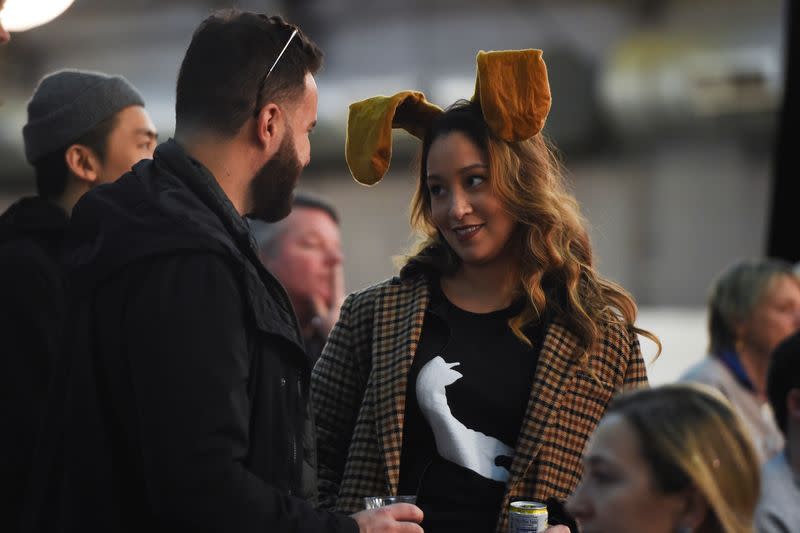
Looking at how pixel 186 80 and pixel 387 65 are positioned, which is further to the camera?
pixel 387 65

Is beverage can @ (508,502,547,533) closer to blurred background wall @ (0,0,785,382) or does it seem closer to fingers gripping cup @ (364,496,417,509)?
fingers gripping cup @ (364,496,417,509)

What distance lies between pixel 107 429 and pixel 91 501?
0.38 ft

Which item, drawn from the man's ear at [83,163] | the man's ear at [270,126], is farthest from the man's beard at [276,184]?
the man's ear at [83,163]

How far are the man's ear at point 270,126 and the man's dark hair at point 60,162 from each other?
3.49 feet

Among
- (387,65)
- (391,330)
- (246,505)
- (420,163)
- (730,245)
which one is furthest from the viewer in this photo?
(387,65)

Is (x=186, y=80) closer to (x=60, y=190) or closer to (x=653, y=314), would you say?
(x=60, y=190)

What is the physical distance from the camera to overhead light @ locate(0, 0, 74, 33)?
8.07 ft

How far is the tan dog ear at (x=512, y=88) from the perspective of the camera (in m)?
2.41

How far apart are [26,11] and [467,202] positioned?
45.5 inches

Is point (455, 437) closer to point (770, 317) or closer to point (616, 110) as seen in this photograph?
point (770, 317)

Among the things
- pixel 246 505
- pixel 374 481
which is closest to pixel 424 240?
pixel 374 481

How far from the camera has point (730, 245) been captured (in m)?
6.94

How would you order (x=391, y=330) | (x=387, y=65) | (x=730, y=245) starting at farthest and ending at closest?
(x=387, y=65) < (x=730, y=245) < (x=391, y=330)

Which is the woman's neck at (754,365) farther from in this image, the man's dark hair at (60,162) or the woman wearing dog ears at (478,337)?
the man's dark hair at (60,162)
